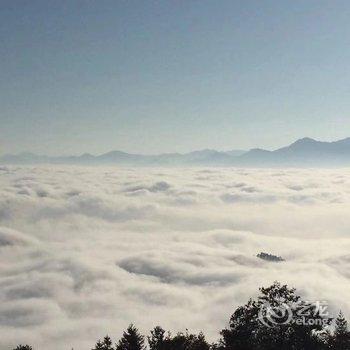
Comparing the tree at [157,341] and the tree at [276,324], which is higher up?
the tree at [276,324]

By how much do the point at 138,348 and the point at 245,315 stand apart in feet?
52.3

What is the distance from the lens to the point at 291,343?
41031 millimetres

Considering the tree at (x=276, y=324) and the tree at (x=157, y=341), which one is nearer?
the tree at (x=276, y=324)

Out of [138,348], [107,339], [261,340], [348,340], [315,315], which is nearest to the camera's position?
[261,340]

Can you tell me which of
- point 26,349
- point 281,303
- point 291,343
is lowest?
point 26,349

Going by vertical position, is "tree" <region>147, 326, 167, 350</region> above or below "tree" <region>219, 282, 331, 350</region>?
below

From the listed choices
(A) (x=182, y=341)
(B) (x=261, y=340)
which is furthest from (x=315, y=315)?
(A) (x=182, y=341)

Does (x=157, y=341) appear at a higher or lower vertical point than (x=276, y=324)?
lower

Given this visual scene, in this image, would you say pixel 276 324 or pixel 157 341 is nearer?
pixel 276 324

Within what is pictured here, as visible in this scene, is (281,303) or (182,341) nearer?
(281,303)

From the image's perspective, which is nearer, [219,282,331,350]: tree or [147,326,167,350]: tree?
[219,282,331,350]: tree

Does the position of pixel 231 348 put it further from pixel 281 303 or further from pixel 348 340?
pixel 348 340

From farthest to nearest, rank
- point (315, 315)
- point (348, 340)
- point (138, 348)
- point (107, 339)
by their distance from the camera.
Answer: point (107, 339)
point (138, 348)
point (348, 340)
point (315, 315)

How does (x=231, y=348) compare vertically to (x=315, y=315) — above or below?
below
